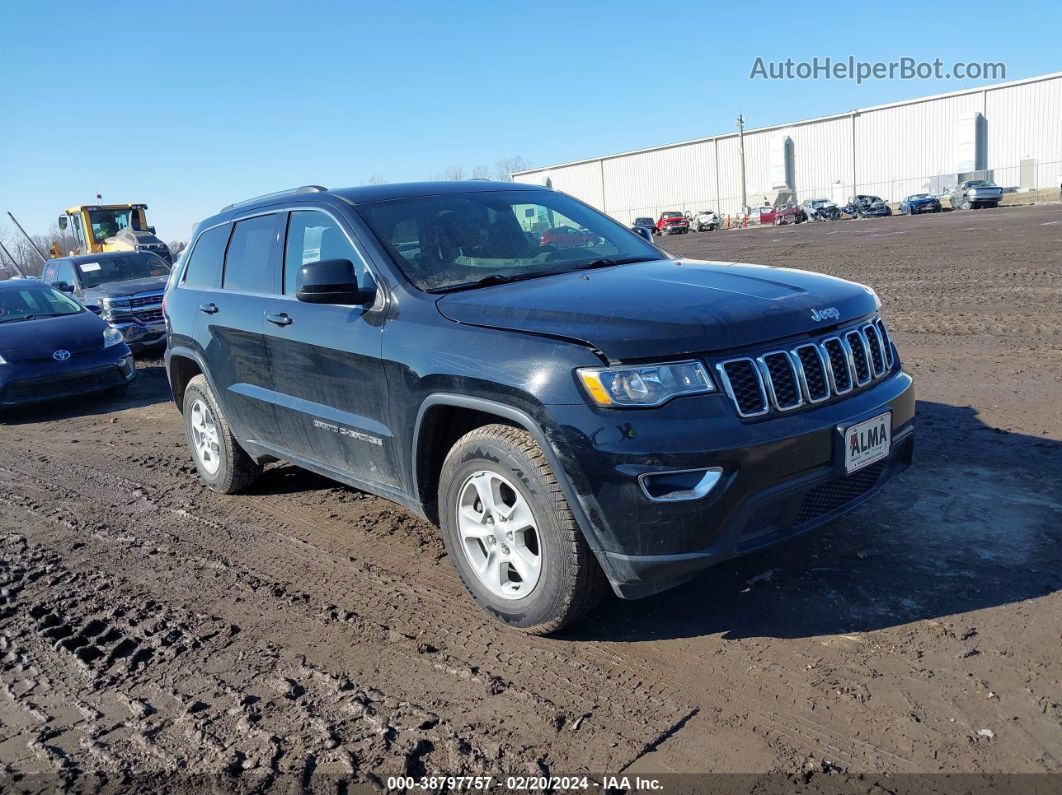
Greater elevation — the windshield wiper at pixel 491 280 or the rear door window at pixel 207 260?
the rear door window at pixel 207 260

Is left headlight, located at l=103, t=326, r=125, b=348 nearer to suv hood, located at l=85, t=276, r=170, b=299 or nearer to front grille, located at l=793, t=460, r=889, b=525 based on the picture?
suv hood, located at l=85, t=276, r=170, b=299

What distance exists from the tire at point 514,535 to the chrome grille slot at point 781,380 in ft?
2.89

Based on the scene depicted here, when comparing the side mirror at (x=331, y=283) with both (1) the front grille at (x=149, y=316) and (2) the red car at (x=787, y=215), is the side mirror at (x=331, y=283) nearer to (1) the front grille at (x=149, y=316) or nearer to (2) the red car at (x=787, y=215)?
(1) the front grille at (x=149, y=316)

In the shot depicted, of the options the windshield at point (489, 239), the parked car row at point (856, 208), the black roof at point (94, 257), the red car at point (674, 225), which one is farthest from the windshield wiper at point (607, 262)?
the red car at point (674, 225)

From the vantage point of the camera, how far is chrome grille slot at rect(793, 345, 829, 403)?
338 cm

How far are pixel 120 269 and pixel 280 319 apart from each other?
11769 millimetres

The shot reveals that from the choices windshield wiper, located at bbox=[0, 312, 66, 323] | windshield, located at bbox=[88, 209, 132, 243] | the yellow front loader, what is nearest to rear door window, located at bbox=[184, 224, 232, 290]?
windshield wiper, located at bbox=[0, 312, 66, 323]

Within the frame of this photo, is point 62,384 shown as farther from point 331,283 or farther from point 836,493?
point 836,493

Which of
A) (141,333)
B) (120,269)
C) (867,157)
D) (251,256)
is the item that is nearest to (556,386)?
(251,256)

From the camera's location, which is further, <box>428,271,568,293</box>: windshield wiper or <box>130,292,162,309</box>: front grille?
<box>130,292,162,309</box>: front grille

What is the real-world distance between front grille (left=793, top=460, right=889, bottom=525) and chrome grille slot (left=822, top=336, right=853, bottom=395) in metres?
0.35

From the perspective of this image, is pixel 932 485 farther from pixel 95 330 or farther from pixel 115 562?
pixel 95 330

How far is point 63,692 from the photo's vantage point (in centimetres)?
352

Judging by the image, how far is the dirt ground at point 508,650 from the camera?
2879 mm
